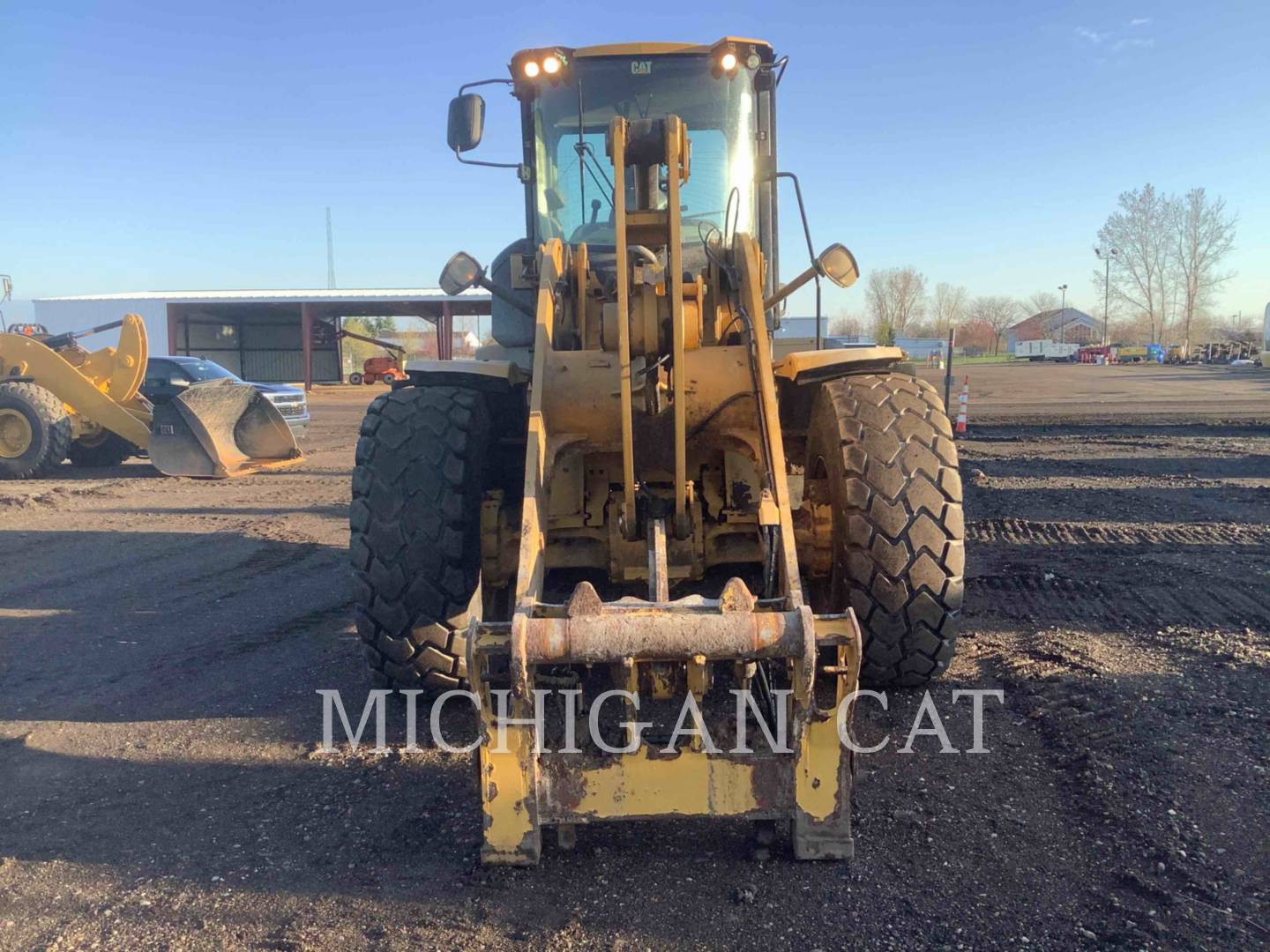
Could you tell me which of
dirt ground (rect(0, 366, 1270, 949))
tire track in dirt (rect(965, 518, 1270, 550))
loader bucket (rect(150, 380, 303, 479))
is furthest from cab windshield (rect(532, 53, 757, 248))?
loader bucket (rect(150, 380, 303, 479))

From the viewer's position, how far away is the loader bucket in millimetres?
12117

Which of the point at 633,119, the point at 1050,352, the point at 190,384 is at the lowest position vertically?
the point at 190,384

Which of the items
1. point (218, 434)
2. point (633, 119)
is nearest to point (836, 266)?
point (633, 119)

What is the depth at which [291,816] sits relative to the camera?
3250 millimetres

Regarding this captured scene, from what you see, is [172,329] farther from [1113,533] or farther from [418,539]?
[418,539]

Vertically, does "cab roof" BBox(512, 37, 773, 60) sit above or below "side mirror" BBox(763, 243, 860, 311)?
above

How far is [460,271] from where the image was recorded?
442cm

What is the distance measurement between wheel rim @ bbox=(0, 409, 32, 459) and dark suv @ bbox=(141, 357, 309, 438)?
216cm

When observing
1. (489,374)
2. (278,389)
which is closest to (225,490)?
(278,389)

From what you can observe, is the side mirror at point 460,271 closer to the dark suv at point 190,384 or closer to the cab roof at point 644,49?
the cab roof at point 644,49

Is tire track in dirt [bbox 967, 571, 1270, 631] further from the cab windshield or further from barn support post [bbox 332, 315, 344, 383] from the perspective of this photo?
barn support post [bbox 332, 315, 344, 383]

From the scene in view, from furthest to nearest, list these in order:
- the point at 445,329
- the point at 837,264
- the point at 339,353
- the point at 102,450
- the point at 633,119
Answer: the point at 339,353, the point at 445,329, the point at 102,450, the point at 633,119, the point at 837,264

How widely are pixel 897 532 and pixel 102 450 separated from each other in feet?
47.1

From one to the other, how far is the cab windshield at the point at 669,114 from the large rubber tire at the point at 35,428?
1093 centimetres
